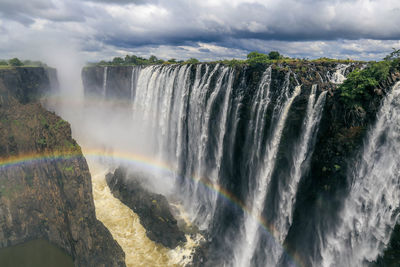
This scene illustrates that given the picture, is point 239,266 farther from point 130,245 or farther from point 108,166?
point 108,166

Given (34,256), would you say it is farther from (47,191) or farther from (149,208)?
(149,208)

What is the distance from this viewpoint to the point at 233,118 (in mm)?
17531

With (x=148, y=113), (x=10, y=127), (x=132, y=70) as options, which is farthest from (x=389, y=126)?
(x=132, y=70)

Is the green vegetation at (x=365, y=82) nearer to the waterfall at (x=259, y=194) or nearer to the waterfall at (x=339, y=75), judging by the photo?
the waterfall at (x=339, y=75)

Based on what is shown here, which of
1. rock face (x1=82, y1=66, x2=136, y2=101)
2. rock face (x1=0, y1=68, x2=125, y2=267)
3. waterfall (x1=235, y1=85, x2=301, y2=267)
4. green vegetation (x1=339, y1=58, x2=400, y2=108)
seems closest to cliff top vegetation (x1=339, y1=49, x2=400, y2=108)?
green vegetation (x1=339, y1=58, x2=400, y2=108)

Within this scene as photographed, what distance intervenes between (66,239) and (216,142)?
12679 millimetres

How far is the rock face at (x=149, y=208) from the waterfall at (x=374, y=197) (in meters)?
10.8

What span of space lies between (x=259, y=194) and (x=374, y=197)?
→ 6272mm

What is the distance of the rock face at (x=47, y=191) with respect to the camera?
14.4m

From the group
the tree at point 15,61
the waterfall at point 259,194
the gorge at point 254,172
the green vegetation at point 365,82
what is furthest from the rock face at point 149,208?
the tree at point 15,61

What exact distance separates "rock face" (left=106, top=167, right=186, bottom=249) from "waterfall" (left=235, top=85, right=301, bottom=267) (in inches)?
179

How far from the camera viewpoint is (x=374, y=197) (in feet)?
35.4

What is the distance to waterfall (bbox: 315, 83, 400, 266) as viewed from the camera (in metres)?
10.2

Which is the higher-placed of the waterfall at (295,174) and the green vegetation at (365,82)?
the green vegetation at (365,82)
